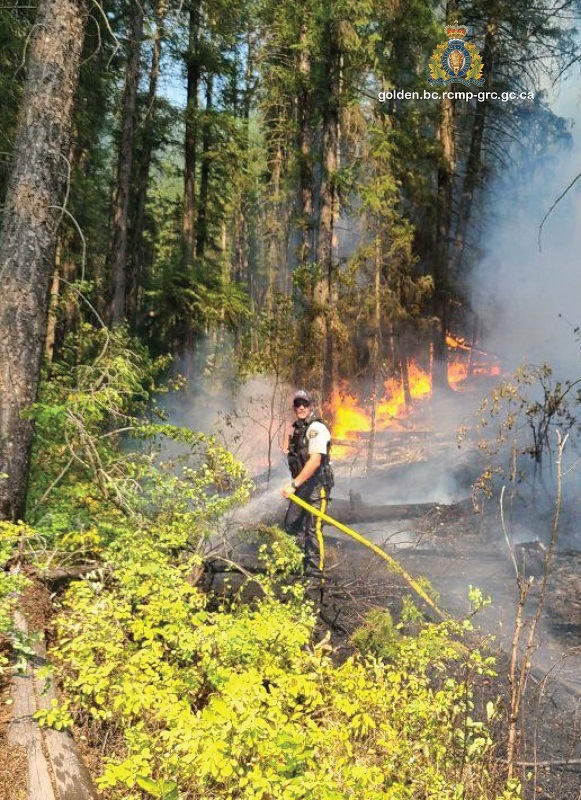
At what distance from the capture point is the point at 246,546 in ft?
26.1

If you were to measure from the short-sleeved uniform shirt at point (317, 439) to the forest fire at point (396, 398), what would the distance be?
9458mm

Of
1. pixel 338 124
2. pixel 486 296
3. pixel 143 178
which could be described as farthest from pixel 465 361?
pixel 143 178

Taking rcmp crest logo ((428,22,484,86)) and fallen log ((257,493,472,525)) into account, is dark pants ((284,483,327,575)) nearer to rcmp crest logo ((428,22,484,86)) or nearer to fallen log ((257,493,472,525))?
fallen log ((257,493,472,525))

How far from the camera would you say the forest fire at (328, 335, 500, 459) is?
17172 millimetres

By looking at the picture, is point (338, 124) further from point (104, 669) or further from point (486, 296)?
Result: point (104, 669)

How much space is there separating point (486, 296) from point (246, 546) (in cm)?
2162

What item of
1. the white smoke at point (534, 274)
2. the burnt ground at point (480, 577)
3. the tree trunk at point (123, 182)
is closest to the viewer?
the burnt ground at point (480, 577)

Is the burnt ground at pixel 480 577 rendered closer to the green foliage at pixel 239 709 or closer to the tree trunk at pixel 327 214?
the green foliage at pixel 239 709

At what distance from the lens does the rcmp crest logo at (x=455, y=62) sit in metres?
17.7

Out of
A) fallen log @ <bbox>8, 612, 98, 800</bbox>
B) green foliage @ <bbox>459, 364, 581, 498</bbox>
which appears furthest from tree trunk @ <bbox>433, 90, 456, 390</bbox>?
fallen log @ <bbox>8, 612, 98, 800</bbox>

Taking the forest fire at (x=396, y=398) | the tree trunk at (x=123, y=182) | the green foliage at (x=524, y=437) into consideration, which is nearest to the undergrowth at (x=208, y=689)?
the green foliage at (x=524, y=437)

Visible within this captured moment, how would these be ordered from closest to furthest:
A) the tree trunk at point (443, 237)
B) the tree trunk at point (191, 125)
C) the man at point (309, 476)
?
the man at point (309, 476) → the tree trunk at point (191, 125) → the tree trunk at point (443, 237)

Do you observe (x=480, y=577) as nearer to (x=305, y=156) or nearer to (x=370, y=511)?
(x=370, y=511)

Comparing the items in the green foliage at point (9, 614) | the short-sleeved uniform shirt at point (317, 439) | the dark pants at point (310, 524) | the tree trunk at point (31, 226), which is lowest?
the dark pants at point (310, 524)
